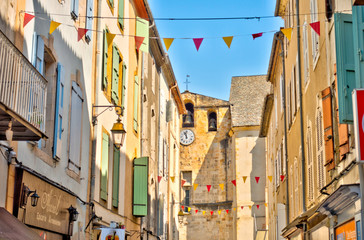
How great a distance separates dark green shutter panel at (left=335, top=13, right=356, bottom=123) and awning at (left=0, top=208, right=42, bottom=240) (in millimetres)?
4709

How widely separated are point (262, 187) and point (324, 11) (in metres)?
29.5

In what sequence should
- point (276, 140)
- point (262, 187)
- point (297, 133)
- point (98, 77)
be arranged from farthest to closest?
point (262, 187) → point (276, 140) → point (297, 133) → point (98, 77)

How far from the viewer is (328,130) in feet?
38.8

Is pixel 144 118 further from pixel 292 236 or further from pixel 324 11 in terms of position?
pixel 324 11

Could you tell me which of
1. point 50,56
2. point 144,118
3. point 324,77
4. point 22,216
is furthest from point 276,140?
point 22,216

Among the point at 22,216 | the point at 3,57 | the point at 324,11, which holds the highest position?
the point at 324,11

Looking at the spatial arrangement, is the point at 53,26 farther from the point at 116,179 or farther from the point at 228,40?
the point at 116,179

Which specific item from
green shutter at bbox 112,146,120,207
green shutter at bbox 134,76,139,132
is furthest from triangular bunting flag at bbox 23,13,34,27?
green shutter at bbox 134,76,139,132

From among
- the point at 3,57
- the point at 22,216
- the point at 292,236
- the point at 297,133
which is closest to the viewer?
the point at 3,57

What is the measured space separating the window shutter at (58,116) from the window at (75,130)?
37.2 inches

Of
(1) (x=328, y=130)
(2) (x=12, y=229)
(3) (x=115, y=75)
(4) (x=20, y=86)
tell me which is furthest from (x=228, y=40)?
(2) (x=12, y=229)

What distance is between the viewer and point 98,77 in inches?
630

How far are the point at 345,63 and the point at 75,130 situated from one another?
243 inches

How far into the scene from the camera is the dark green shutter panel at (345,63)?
9633 millimetres
